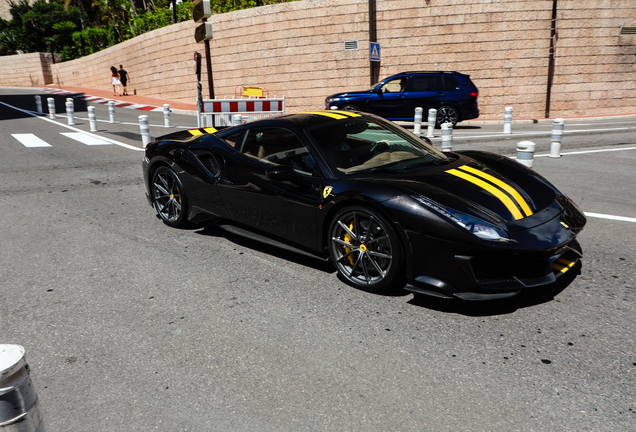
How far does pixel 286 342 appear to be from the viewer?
3.15 meters

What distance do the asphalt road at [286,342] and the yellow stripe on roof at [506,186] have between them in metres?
0.63

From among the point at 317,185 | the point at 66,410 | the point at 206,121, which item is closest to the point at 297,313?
the point at 317,185

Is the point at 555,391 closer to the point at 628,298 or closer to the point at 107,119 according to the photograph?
the point at 628,298

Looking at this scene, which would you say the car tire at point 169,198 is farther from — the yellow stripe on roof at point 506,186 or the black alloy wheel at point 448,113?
the black alloy wheel at point 448,113

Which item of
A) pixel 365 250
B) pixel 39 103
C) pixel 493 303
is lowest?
pixel 493 303

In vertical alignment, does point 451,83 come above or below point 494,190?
above

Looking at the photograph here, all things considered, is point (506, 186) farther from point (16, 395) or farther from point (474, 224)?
point (16, 395)

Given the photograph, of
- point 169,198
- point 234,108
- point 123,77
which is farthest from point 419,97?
point 123,77

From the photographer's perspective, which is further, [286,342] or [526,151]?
[526,151]

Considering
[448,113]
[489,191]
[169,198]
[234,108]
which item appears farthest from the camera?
[448,113]

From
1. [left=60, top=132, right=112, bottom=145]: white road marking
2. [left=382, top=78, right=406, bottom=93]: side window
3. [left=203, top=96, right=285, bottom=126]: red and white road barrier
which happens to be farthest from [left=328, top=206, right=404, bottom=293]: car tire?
[left=382, top=78, right=406, bottom=93]: side window

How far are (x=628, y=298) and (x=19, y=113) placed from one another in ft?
70.2

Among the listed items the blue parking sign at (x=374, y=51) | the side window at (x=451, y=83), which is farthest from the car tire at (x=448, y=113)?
the blue parking sign at (x=374, y=51)

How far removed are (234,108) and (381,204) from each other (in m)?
9.39
